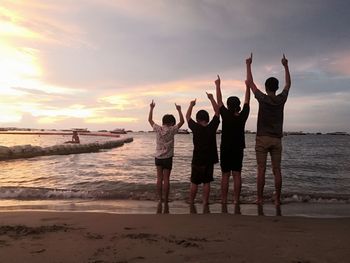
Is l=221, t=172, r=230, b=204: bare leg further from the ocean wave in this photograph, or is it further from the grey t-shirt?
the ocean wave

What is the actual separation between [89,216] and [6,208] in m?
2.69

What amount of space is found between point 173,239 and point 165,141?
3.63 metres

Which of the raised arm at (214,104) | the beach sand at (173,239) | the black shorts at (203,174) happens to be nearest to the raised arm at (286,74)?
the raised arm at (214,104)

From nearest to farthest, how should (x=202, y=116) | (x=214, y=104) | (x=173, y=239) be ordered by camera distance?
1. (x=173, y=239)
2. (x=214, y=104)
3. (x=202, y=116)

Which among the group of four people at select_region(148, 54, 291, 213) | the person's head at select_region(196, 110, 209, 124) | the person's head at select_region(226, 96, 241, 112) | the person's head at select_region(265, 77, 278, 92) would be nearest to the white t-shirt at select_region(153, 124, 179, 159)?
the group of four people at select_region(148, 54, 291, 213)

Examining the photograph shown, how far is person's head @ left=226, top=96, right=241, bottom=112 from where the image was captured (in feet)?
23.3

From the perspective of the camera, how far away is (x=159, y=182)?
814 cm

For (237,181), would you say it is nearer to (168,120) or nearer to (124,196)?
(168,120)

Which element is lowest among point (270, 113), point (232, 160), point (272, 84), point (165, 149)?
point (232, 160)

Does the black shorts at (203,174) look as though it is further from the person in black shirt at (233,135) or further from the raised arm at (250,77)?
the raised arm at (250,77)

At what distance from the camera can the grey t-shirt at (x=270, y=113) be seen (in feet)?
21.9

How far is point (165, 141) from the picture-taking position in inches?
312

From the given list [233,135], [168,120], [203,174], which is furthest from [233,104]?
[168,120]

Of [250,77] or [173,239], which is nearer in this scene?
[173,239]
